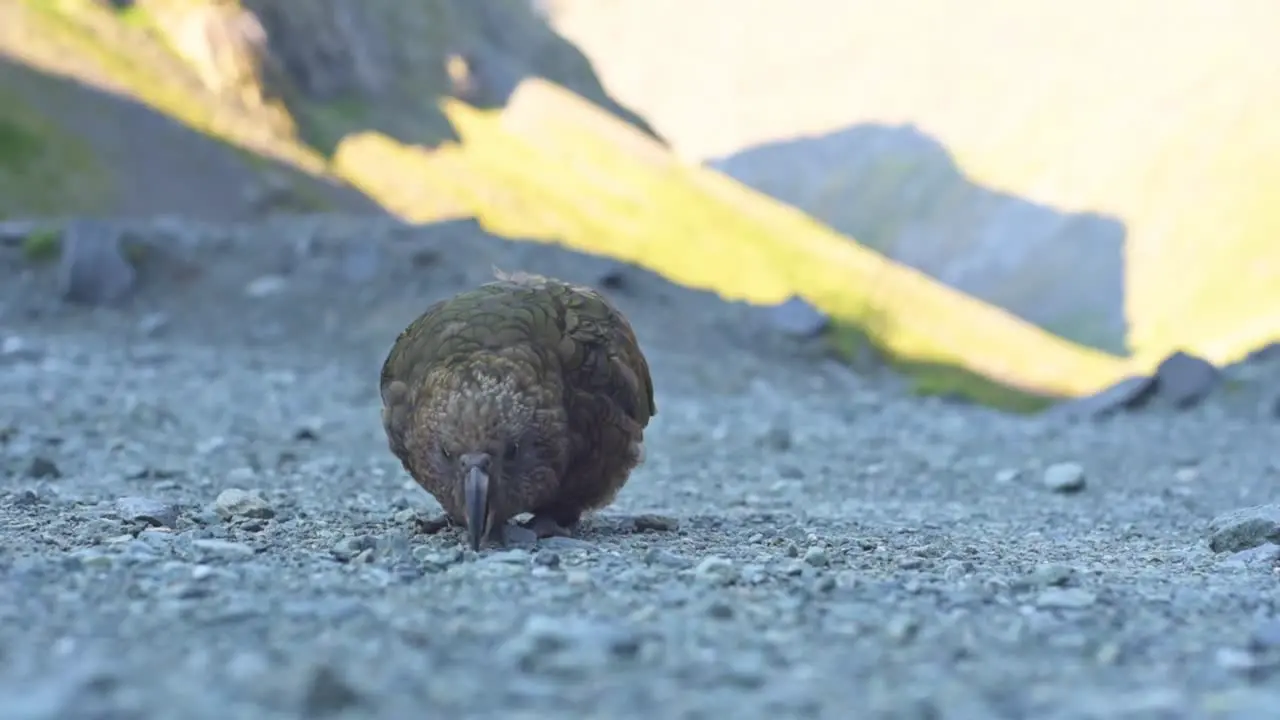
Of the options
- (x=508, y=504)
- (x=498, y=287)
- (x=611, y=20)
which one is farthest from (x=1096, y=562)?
(x=611, y=20)

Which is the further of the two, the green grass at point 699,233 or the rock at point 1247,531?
the green grass at point 699,233

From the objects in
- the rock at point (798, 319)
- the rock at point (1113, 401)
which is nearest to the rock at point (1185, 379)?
the rock at point (1113, 401)

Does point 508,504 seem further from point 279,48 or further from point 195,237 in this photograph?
point 279,48

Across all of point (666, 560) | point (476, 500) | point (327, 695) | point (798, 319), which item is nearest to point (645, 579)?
point (666, 560)

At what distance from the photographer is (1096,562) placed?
6.84m

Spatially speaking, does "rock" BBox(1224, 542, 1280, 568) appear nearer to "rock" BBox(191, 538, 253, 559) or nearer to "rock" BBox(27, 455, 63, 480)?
"rock" BBox(191, 538, 253, 559)

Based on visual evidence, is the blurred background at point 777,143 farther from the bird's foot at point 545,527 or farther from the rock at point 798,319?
the bird's foot at point 545,527

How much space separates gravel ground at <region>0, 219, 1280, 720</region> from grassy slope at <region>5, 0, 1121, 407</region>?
21913 mm

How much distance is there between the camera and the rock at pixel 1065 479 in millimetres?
12289

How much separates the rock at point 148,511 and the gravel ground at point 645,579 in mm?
31

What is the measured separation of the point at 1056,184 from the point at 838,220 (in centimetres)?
2253

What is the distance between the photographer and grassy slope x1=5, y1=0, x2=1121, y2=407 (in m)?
41.6

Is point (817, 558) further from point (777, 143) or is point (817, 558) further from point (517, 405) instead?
point (777, 143)

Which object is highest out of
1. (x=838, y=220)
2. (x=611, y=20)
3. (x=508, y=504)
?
(x=611, y=20)
